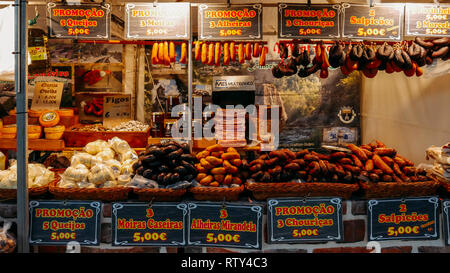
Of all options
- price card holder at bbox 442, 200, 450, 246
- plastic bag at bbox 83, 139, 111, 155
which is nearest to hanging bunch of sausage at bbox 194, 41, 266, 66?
plastic bag at bbox 83, 139, 111, 155

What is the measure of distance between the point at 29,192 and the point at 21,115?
2.51 ft

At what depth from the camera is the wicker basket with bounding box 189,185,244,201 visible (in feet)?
12.0

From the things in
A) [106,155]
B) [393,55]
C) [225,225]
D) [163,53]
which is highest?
[163,53]

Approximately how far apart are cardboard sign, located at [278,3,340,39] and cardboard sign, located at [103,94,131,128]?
4.16 meters

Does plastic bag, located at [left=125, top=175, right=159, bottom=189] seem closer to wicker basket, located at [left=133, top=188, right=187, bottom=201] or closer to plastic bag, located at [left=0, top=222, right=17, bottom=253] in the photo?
wicker basket, located at [left=133, top=188, right=187, bottom=201]

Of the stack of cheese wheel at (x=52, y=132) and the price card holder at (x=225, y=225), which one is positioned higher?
the stack of cheese wheel at (x=52, y=132)

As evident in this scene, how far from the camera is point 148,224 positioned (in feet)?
12.1

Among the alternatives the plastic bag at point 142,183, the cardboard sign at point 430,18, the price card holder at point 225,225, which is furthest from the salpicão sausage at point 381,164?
the plastic bag at point 142,183

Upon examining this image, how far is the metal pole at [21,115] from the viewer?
3.48 metres

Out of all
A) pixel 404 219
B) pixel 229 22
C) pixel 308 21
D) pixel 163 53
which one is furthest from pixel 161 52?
pixel 404 219

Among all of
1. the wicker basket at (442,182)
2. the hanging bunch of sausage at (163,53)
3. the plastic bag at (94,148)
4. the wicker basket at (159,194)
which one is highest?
the hanging bunch of sausage at (163,53)

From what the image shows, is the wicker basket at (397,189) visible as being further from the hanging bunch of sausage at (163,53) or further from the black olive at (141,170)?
the hanging bunch of sausage at (163,53)

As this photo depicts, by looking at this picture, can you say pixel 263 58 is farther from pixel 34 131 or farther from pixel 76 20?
pixel 34 131

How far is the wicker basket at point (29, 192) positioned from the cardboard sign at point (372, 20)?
3618mm
